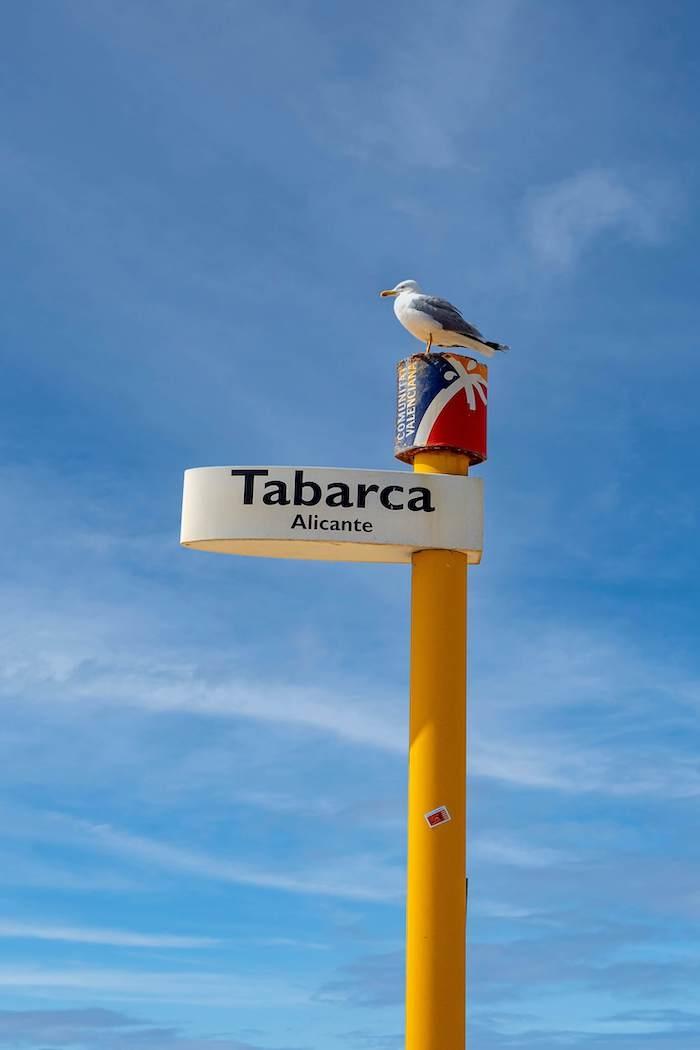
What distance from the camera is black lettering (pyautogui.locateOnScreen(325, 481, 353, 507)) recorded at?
17.5 metres

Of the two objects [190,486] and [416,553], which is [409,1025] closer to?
[416,553]

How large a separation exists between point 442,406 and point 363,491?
1.70m

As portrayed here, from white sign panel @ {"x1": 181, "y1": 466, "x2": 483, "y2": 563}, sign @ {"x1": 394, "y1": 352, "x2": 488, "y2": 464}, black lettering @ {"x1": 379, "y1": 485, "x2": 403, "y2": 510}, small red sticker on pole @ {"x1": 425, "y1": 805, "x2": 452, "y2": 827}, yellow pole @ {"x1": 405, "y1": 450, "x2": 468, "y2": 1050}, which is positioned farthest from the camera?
sign @ {"x1": 394, "y1": 352, "x2": 488, "y2": 464}

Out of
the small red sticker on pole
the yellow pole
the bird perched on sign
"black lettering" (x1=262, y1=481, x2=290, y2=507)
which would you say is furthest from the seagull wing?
the small red sticker on pole

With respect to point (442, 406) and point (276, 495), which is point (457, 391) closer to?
point (442, 406)

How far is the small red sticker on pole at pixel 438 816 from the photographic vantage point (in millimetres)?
16625

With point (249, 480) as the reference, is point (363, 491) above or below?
below

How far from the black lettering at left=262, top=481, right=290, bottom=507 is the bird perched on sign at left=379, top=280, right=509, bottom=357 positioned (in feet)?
10.0

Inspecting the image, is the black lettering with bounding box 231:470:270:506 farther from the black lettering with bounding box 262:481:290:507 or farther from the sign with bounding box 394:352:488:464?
the sign with bounding box 394:352:488:464

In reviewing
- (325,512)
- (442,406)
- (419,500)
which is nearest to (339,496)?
(325,512)

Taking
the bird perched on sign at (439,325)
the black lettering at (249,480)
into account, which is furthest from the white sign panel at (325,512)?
the bird perched on sign at (439,325)

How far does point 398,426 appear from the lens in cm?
1839

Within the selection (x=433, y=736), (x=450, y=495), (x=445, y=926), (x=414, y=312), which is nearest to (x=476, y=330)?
(x=414, y=312)

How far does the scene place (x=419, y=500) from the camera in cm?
1758
